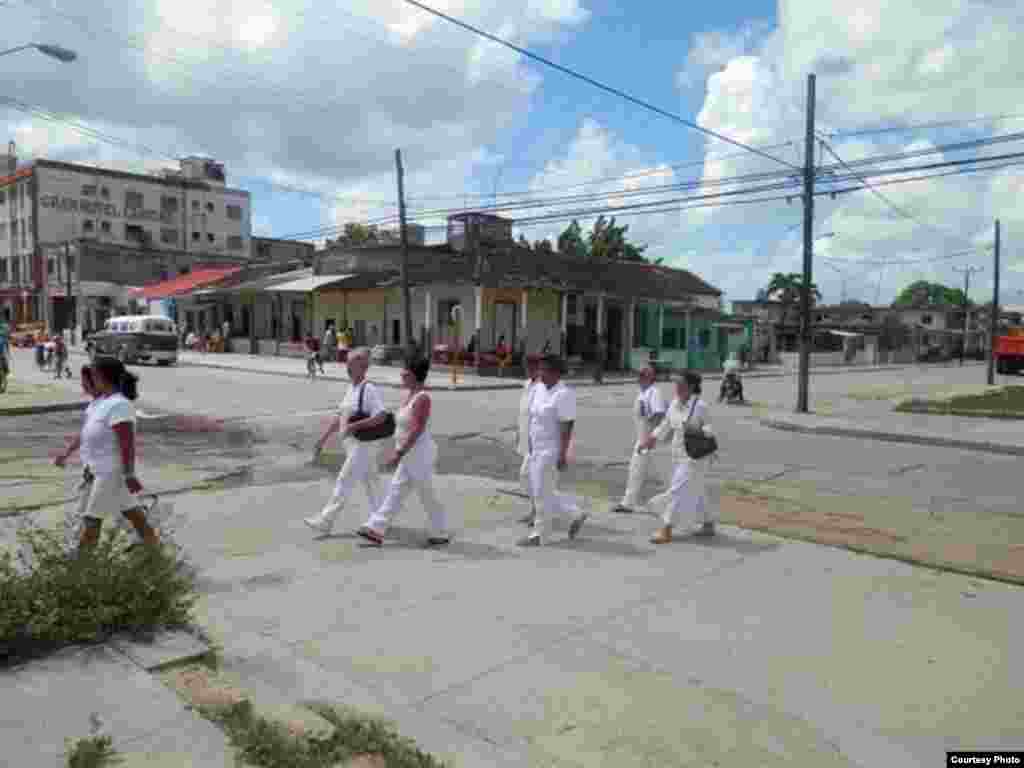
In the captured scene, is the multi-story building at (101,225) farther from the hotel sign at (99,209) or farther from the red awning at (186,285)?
the red awning at (186,285)

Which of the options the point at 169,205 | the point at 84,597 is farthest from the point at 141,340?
the point at 169,205

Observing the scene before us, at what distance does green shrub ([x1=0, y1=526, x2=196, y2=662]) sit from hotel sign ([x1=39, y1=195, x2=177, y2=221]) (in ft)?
238

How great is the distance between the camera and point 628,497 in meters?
8.03

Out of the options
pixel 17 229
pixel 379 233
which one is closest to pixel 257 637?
pixel 379 233

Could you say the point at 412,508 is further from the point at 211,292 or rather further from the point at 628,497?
the point at 211,292

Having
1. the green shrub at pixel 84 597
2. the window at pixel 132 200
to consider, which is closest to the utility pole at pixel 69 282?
the window at pixel 132 200

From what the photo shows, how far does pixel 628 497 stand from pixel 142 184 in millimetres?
75982

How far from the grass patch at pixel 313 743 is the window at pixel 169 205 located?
79.7 m

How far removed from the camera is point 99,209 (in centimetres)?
6919

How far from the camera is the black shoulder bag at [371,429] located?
21.2 ft

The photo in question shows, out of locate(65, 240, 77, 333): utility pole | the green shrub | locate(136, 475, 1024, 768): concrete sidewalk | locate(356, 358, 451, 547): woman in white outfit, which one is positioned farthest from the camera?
locate(65, 240, 77, 333): utility pole

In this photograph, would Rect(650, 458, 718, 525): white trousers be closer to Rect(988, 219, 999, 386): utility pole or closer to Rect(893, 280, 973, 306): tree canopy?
Rect(988, 219, 999, 386): utility pole

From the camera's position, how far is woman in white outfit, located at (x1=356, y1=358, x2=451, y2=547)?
6238 millimetres

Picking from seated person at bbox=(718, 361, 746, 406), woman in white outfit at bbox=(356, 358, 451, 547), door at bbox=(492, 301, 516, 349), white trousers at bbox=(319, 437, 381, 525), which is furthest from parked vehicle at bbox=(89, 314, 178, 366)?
woman in white outfit at bbox=(356, 358, 451, 547)
